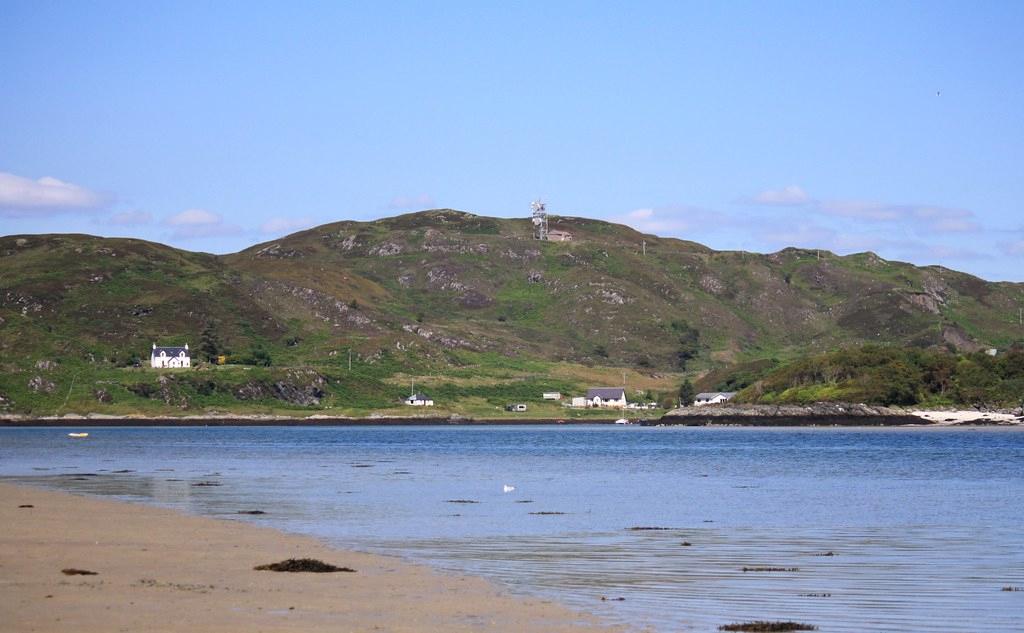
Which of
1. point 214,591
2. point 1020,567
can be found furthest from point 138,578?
point 1020,567

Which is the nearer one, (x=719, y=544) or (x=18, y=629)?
(x=18, y=629)

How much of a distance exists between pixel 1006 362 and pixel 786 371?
32214 mm

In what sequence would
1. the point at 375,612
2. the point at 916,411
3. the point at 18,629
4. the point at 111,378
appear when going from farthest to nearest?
1. the point at 111,378
2. the point at 916,411
3. the point at 375,612
4. the point at 18,629

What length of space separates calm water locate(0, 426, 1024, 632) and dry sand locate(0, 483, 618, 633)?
1640 millimetres

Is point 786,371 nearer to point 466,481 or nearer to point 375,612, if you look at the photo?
point 466,481

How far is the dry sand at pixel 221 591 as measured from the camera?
1902 centimetres

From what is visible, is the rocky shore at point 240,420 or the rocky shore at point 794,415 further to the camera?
the rocky shore at point 240,420

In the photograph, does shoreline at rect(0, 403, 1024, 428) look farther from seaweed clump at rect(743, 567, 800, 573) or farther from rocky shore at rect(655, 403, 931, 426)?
seaweed clump at rect(743, 567, 800, 573)

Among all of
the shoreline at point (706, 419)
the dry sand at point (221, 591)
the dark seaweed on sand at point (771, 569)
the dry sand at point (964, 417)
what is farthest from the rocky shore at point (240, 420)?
the dark seaweed on sand at point (771, 569)

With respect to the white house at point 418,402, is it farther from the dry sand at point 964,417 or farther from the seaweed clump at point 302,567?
the seaweed clump at point 302,567

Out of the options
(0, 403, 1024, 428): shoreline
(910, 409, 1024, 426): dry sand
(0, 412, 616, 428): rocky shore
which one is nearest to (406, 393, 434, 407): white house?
(0, 412, 616, 428): rocky shore

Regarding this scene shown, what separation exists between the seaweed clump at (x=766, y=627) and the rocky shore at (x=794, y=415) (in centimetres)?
15216

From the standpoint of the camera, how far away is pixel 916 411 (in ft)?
546

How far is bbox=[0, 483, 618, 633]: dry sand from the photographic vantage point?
1902 cm
